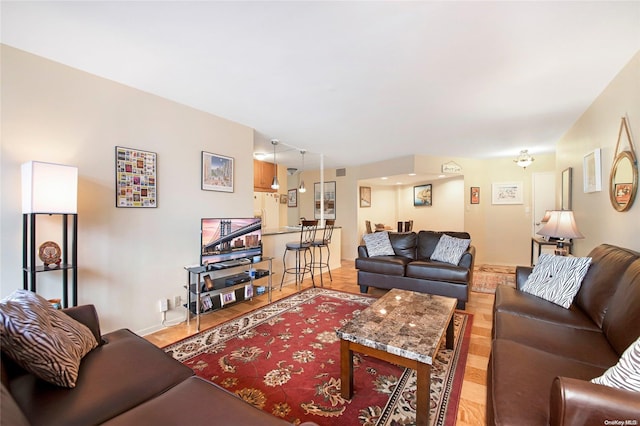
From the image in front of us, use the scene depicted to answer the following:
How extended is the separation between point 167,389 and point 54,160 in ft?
6.99

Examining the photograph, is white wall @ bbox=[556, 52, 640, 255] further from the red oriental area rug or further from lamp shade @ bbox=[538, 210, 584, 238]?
the red oriental area rug

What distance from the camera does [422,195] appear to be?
276 inches

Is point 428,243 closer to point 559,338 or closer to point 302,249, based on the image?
point 302,249

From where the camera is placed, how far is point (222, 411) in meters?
1.04

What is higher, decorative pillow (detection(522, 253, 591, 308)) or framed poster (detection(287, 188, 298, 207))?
framed poster (detection(287, 188, 298, 207))

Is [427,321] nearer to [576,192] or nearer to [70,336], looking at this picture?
[70,336]

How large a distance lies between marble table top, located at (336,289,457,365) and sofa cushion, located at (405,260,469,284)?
104cm

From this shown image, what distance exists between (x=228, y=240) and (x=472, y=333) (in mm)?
2790

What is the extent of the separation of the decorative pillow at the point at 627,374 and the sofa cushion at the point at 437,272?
92.3 inches

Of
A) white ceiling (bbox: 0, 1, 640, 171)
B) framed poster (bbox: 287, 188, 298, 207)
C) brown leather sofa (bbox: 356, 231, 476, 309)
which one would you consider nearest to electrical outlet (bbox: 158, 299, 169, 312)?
white ceiling (bbox: 0, 1, 640, 171)

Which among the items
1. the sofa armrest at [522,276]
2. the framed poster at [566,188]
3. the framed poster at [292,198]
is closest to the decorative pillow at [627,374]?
the sofa armrest at [522,276]

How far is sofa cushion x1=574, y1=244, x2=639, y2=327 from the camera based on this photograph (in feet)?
5.83

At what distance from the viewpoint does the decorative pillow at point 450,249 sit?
3.57 m

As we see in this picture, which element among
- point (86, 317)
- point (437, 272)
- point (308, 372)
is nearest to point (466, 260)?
point (437, 272)
